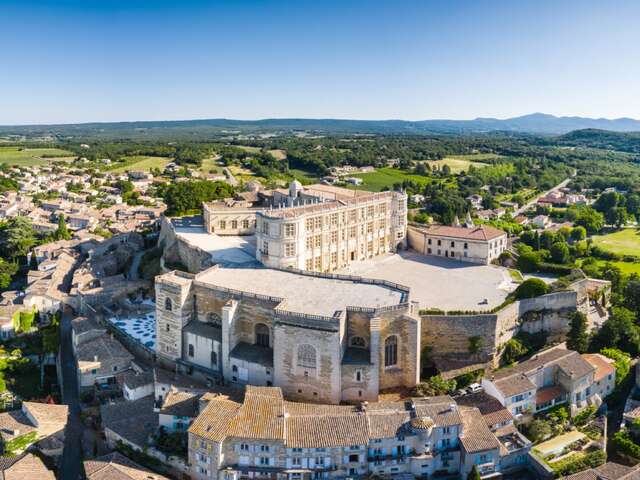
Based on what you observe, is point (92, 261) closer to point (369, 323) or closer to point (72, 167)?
point (369, 323)

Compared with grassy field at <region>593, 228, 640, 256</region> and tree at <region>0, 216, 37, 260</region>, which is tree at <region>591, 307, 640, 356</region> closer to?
grassy field at <region>593, 228, 640, 256</region>

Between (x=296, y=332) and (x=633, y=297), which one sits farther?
(x=633, y=297)

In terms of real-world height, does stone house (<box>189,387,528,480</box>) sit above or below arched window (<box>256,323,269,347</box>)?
below

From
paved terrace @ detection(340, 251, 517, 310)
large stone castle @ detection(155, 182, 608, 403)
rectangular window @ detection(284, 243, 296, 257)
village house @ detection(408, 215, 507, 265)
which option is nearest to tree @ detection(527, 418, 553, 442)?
large stone castle @ detection(155, 182, 608, 403)

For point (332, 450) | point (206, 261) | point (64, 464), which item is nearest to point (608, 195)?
point (206, 261)

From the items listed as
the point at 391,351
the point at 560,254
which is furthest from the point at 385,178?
the point at 391,351

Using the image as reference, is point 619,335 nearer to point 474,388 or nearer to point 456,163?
point 474,388

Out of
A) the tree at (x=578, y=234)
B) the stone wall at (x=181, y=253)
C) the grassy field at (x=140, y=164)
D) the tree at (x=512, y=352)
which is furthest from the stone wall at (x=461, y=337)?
the grassy field at (x=140, y=164)

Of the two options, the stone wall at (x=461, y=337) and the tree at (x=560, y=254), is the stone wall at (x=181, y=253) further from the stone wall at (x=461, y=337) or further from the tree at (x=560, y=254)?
the tree at (x=560, y=254)
